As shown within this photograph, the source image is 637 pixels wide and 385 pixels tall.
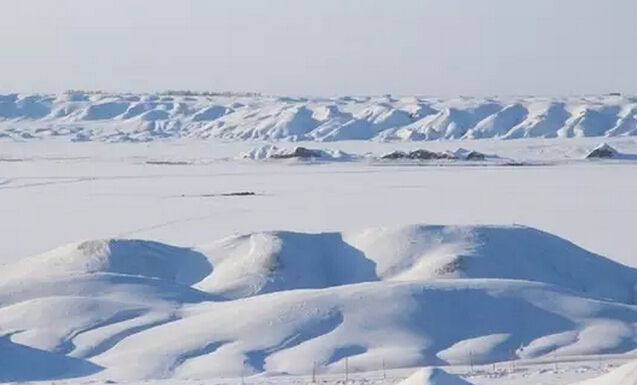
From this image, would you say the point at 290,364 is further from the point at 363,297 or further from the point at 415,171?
the point at 415,171

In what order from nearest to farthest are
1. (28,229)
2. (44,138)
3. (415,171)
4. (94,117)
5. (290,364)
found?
(290,364), (28,229), (415,171), (44,138), (94,117)

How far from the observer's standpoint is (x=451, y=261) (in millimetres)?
12539

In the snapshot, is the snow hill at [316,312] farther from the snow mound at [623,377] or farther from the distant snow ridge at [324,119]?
the distant snow ridge at [324,119]

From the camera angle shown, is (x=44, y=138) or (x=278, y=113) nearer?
(x=44, y=138)

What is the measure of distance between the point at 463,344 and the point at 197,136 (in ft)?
160

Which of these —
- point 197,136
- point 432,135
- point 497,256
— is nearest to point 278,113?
point 197,136

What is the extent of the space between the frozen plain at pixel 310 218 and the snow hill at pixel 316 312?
3 centimetres

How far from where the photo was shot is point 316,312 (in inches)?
400

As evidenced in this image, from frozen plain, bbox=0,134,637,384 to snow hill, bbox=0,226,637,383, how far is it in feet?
0.11

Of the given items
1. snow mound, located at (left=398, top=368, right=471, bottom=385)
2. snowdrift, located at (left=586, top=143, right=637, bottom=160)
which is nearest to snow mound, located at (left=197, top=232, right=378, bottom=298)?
snow mound, located at (left=398, top=368, right=471, bottom=385)

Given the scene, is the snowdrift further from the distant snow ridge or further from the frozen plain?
the distant snow ridge

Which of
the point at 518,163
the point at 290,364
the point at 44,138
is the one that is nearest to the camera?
the point at 290,364

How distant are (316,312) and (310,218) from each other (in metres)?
8.97

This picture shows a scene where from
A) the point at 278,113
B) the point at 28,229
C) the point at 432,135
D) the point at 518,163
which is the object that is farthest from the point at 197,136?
the point at 28,229
